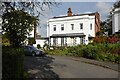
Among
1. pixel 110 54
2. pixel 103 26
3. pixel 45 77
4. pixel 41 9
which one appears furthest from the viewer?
pixel 103 26

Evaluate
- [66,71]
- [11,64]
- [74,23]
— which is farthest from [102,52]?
[74,23]

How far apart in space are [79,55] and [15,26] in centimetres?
1808

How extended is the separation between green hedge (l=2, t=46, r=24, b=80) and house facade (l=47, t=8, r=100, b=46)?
44269 millimetres

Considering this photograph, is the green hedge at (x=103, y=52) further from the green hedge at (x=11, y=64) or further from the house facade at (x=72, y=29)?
the house facade at (x=72, y=29)

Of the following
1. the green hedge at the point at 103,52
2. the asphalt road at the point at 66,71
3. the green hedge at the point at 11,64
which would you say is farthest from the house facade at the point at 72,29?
the green hedge at the point at 11,64

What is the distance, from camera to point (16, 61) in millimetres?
11961

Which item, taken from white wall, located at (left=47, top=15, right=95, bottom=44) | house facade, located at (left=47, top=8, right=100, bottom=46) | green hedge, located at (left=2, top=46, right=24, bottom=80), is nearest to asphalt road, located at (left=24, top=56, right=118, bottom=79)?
green hedge, located at (left=2, top=46, right=24, bottom=80)

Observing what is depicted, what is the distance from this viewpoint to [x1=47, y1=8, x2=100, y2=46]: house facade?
57.6 meters

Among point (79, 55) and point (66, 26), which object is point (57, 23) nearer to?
point (66, 26)

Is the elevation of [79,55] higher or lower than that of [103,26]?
lower

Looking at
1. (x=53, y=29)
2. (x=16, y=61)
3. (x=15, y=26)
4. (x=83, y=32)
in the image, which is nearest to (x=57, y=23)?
(x=53, y=29)

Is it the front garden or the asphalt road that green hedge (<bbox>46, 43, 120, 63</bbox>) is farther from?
the asphalt road

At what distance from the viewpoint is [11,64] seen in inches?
457

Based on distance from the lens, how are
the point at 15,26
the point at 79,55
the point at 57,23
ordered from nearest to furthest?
the point at 15,26
the point at 79,55
the point at 57,23
